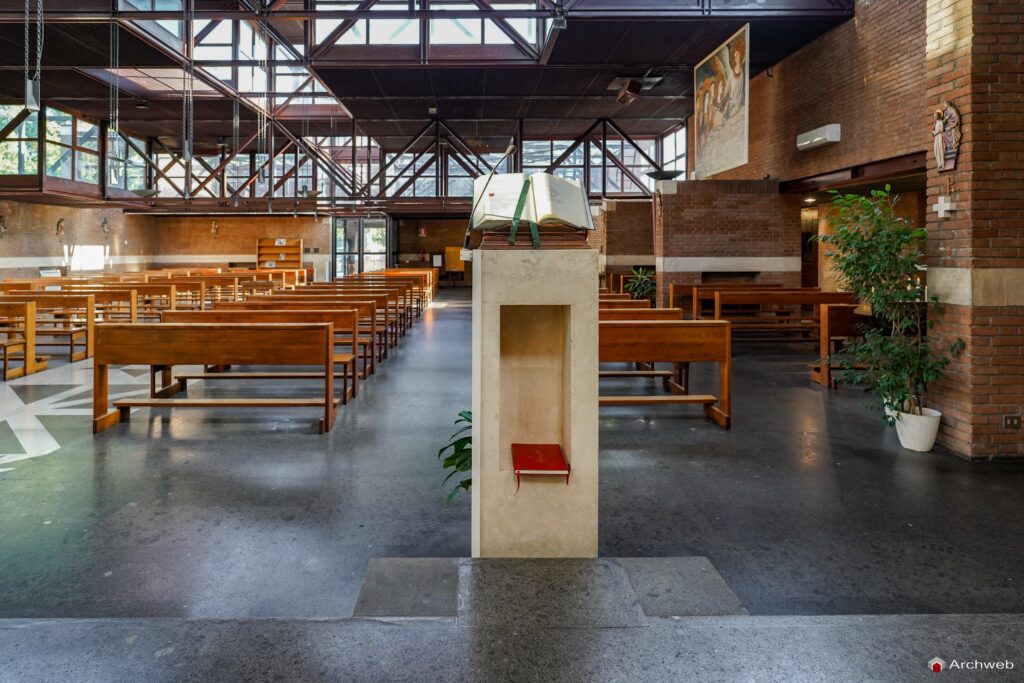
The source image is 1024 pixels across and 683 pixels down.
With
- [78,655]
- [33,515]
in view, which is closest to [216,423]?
[33,515]

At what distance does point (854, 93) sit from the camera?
32.8 feet

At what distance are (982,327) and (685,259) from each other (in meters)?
8.66

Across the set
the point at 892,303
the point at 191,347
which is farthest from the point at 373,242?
the point at 892,303

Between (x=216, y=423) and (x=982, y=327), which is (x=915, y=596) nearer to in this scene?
(x=982, y=327)

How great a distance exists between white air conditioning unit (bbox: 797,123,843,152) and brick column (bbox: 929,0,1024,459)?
645cm

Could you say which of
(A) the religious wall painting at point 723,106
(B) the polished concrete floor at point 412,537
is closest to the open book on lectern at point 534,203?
(B) the polished concrete floor at point 412,537

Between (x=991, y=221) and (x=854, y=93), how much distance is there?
674 centimetres

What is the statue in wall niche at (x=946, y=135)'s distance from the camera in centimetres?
441

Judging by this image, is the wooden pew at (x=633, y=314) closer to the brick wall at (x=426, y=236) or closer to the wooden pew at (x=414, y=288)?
the wooden pew at (x=414, y=288)

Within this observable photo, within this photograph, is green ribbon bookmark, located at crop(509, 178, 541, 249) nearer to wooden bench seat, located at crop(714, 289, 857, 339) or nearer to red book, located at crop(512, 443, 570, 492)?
red book, located at crop(512, 443, 570, 492)

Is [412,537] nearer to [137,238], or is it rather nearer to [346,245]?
[137,238]

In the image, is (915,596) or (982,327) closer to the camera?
(915,596)

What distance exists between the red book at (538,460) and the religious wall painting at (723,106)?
8509mm

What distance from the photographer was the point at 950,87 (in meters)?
4.50
